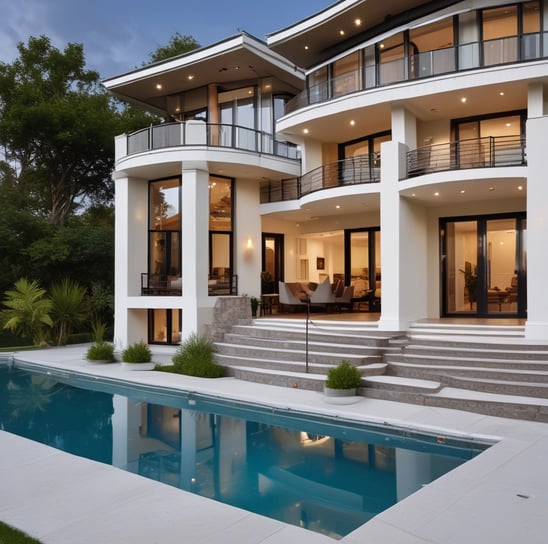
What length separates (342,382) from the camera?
10281mm

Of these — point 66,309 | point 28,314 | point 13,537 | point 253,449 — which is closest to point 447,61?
point 253,449

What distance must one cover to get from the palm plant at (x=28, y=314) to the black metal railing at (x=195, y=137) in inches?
261

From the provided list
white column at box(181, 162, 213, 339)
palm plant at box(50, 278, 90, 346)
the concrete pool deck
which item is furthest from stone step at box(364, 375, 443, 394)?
A: palm plant at box(50, 278, 90, 346)

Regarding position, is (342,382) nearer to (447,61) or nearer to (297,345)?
(297,345)

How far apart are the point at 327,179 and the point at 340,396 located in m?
9.33

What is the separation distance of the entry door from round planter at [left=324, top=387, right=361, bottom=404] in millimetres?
9633

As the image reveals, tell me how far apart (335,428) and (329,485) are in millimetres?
2373

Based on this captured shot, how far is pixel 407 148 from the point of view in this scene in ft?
48.2

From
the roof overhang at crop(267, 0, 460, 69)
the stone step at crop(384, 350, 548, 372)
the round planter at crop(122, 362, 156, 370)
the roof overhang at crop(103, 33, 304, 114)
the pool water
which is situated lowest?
the pool water

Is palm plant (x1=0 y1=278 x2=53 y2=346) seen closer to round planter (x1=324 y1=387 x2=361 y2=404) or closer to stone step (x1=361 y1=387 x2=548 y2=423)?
round planter (x1=324 y1=387 x2=361 y2=404)

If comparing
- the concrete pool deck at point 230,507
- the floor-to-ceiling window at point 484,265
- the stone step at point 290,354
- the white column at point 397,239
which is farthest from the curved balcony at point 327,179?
the concrete pool deck at point 230,507

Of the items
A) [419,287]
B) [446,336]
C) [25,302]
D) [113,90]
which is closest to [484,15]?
[419,287]

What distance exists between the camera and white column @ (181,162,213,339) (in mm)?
15891

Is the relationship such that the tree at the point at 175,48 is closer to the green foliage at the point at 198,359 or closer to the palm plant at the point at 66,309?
the palm plant at the point at 66,309
